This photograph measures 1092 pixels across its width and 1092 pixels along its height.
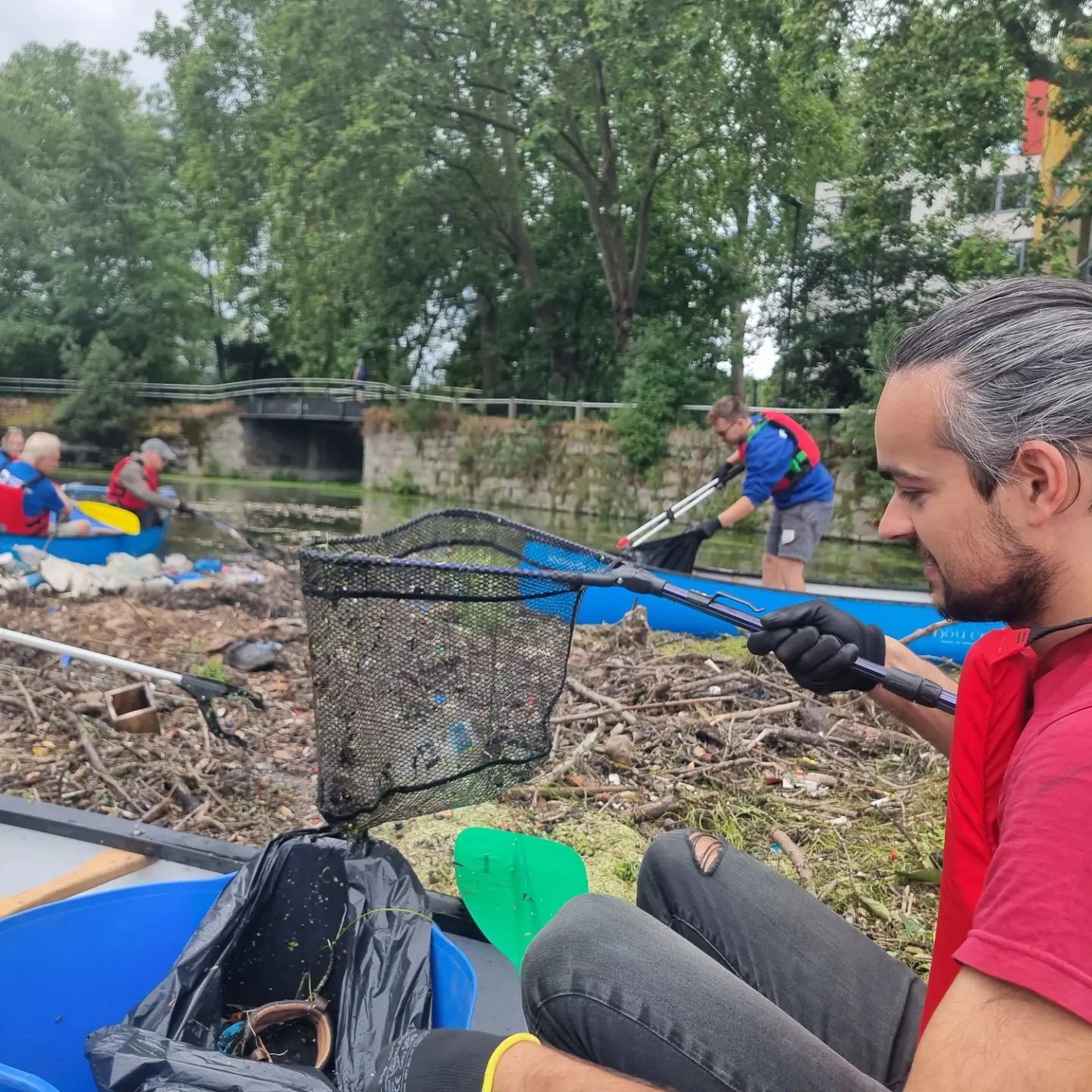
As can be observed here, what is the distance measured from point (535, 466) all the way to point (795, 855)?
1856 centimetres

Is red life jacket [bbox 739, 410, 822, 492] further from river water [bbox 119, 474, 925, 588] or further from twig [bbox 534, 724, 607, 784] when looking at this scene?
twig [bbox 534, 724, 607, 784]

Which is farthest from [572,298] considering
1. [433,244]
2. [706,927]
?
[706,927]

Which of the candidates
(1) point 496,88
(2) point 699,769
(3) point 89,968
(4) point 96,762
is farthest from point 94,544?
(1) point 496,88

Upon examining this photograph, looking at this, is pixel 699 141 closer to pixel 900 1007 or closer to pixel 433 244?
pixel 433 244

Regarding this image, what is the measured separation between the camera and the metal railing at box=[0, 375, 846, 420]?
21906 millimetres

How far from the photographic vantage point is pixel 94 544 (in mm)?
8945

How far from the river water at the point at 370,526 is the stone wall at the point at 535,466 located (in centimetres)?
44

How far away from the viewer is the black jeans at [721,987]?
47.9 inches

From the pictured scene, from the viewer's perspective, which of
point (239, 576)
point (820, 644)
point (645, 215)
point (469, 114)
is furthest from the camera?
point (645, 215)

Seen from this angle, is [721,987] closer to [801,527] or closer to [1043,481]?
[1043,481]

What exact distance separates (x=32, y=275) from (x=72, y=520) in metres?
30.9

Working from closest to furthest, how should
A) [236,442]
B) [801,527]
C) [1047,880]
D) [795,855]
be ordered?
[1047,880], [795,855], [801,527], [236,442]

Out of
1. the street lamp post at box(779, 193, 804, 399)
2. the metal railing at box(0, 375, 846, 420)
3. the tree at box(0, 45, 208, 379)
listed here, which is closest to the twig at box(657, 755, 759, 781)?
the metal railing at box(0, 375, 846, 420)

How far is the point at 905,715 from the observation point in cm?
192
